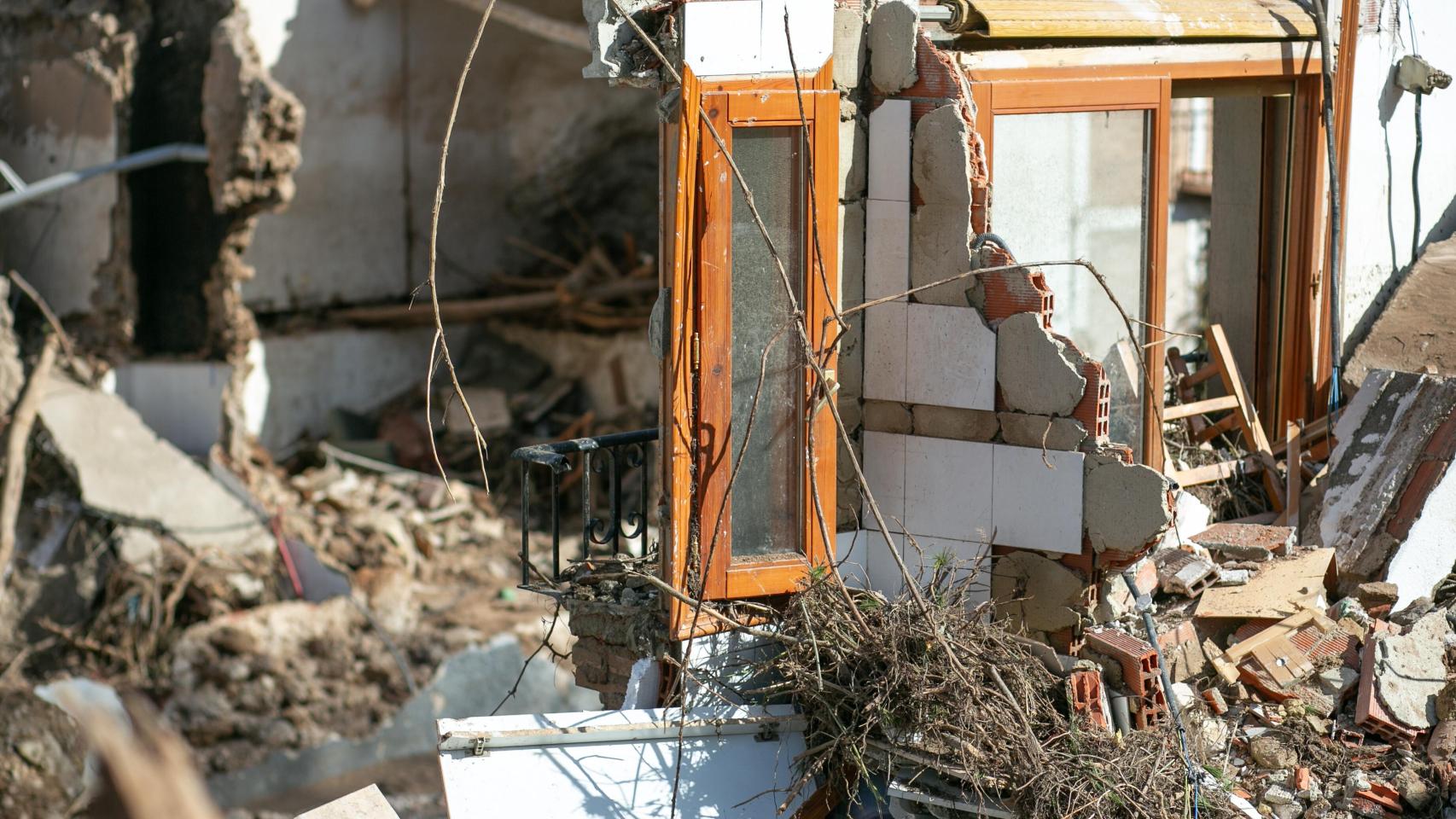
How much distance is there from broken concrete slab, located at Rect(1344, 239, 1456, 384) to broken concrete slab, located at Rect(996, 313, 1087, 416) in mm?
2697

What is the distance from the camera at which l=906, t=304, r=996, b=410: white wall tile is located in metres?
5.41

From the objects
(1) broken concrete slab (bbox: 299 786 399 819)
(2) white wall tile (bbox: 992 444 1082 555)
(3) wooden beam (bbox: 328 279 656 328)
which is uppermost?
(3) wooden beam (bbox: 328 279 656 328)

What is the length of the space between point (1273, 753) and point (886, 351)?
205 centimetres

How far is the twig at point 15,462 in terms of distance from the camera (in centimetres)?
959

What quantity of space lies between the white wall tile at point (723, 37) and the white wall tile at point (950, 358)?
118 centimetres

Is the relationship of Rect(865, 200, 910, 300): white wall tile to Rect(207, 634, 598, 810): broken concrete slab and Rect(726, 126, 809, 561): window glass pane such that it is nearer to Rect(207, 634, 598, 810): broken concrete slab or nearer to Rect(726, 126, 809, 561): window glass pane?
Rect(726, 126, 809, 561): window glass pane

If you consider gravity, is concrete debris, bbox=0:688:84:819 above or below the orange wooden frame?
below

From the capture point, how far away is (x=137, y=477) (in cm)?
1029

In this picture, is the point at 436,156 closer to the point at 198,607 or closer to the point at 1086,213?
the point at 198,607

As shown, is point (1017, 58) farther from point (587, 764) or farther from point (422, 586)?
point (422, 586)

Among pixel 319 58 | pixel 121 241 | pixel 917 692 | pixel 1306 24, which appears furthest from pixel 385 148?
pixel 917 692

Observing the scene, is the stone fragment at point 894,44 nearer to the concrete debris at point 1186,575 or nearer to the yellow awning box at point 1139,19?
the yellow awning box at point 1139,19

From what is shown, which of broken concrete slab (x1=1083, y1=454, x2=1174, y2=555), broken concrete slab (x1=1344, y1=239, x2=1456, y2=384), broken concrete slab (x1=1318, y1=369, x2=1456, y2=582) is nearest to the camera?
broken concrete slab (x1=1083, y1=454, x2=1174, y2=555)

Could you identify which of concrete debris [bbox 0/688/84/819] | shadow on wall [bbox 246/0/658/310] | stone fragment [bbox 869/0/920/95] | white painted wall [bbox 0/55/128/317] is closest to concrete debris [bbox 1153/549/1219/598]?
stone fragment [bbox 869/0/920/95]
